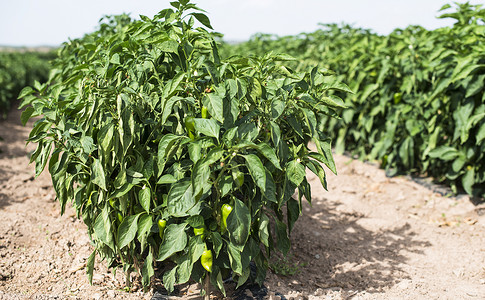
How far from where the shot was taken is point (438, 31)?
482cm

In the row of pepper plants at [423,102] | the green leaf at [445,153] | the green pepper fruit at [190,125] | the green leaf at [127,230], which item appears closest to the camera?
the green pepper fruit at [190,125]

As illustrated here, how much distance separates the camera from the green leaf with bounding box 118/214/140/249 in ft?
7.38

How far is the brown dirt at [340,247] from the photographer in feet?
9.07

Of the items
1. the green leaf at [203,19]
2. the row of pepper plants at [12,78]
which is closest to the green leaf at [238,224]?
the green leaf at [203,19]

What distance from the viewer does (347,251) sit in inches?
139

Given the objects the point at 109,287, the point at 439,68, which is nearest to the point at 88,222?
the point at 109,287

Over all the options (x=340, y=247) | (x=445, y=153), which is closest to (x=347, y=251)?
(x=340, y=247)

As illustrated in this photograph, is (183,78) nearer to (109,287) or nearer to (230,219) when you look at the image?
(230,219)

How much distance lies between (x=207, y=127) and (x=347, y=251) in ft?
6.96

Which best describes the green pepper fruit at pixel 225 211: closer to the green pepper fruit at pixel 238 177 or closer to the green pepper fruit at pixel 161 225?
the green pepper fruit at pixel 238 177

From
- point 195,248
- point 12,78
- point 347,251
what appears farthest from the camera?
point 12,78

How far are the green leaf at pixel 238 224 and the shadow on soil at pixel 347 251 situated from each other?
104 cm

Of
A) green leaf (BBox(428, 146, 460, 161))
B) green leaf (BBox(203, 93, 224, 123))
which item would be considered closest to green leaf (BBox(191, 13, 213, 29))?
green leaf (BBox(203, 93, 224, 123))

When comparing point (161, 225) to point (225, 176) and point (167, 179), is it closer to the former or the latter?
point (167, 179)
